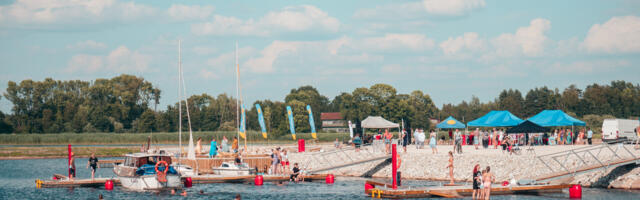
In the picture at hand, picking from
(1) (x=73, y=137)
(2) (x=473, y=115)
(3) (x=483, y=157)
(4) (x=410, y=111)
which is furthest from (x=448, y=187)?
(2) (x=473, y=115)

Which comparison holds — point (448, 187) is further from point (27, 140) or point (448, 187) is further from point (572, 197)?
point (27, 140)

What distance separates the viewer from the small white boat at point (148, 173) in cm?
3588

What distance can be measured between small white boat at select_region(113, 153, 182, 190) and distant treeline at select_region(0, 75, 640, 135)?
240 feet

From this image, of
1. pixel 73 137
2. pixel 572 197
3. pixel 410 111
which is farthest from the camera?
pixel 410 111

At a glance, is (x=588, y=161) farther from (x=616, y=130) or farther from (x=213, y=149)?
(x=213, y=149)

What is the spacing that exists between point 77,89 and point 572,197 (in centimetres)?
12691

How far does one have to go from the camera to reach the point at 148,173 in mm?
36812

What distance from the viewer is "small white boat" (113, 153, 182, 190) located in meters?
35.9

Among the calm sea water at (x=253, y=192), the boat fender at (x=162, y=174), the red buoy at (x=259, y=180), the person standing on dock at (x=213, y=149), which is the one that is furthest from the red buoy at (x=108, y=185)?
the person standing on dock at (x=213, y=149)

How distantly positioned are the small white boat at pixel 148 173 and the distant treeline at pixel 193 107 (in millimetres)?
73028

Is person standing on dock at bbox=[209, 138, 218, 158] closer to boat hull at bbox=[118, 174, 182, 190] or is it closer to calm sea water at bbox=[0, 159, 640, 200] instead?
calm sea water at bbox=[0, 159, 640, 200]

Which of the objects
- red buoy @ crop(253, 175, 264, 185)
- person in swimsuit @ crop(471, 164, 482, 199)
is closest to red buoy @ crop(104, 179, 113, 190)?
red buoy @ crop(253, 175, 264, 185)

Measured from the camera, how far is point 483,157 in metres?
40.4

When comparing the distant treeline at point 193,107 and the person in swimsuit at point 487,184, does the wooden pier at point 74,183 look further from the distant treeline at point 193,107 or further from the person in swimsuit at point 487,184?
the distant treeline at point 193,107
